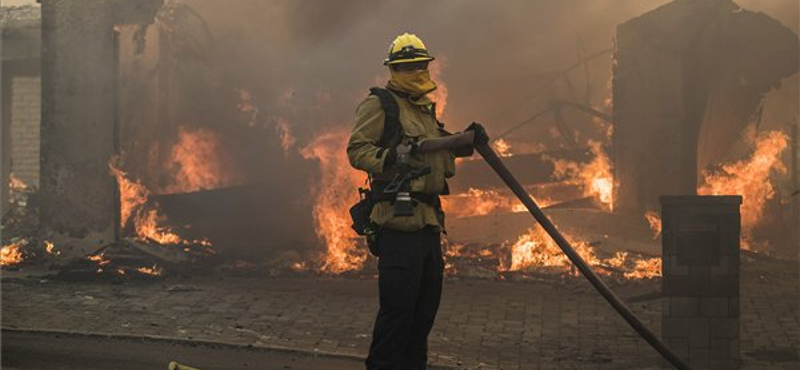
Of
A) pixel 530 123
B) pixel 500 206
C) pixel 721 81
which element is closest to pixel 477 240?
pixel 500 206

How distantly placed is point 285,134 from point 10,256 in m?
4.24

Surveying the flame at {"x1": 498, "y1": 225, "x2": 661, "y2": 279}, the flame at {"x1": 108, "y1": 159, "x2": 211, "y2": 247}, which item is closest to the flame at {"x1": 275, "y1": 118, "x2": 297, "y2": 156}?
the flame at {"x1": 108, "y1": 159, "x2": 211, "y2": 247}

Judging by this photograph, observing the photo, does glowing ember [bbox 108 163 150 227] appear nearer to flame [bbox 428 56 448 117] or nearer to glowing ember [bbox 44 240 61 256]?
glowing ember [bbox 44 240 61 256]

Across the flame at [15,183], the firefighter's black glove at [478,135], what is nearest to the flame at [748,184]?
the firefighter's black glove at [478,135]

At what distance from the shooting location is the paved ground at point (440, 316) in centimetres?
740

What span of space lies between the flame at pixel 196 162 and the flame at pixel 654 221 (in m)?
6.55

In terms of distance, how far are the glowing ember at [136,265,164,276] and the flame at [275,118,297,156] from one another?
126 inches

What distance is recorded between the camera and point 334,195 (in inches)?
524

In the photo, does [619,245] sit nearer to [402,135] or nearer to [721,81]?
[721,81]

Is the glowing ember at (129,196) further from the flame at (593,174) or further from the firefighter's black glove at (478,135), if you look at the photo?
the firefighter's black glove at (478,135)

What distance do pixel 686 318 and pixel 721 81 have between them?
7779 mm

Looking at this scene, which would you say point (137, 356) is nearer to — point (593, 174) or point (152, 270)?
point (152, 270)

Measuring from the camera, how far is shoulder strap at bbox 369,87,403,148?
5.34m

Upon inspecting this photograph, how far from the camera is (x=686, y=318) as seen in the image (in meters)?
6.80
